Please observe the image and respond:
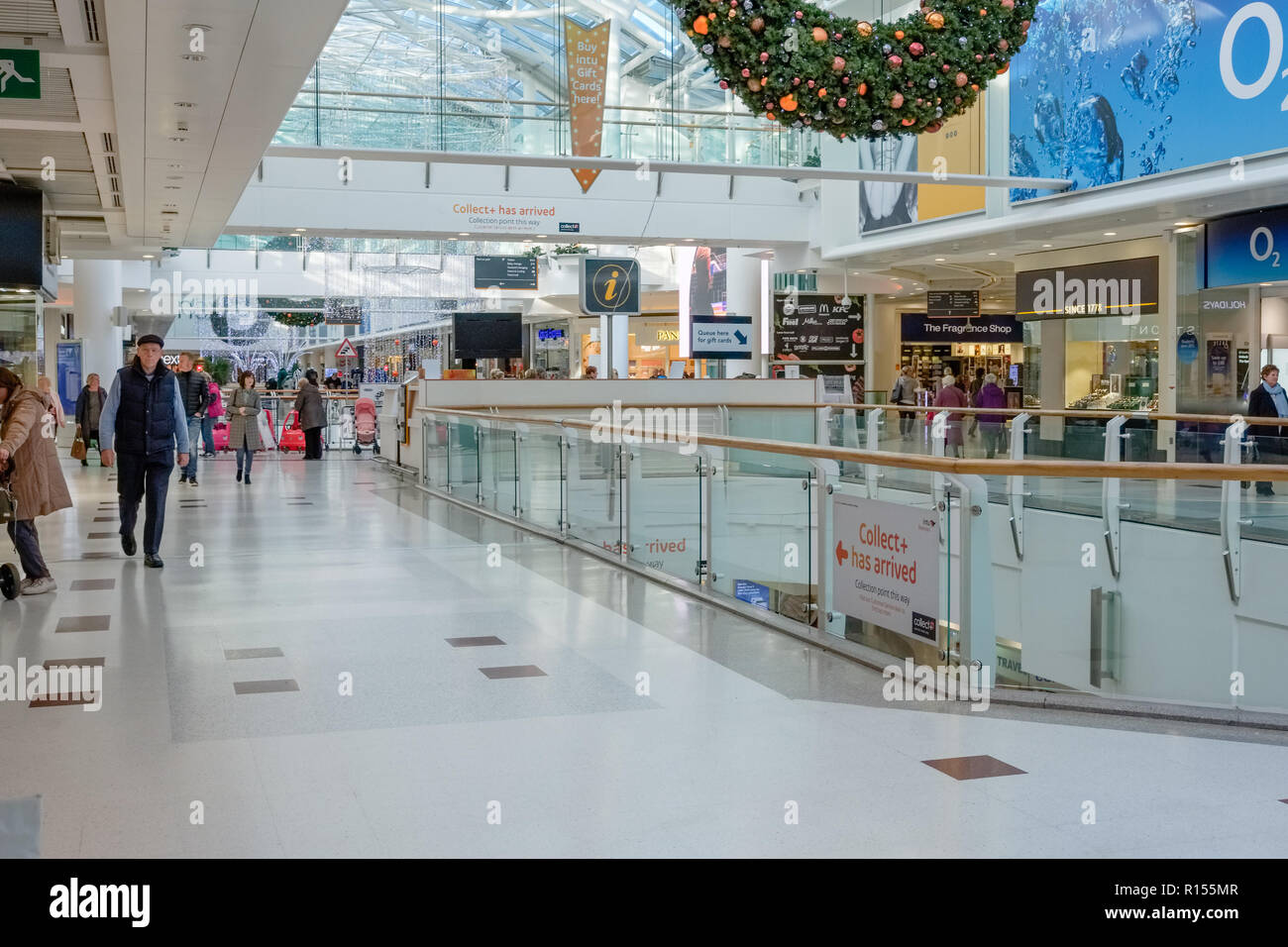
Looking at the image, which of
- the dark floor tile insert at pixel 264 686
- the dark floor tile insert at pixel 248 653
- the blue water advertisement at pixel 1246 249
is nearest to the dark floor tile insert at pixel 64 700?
the dark floor tile insert at pixel 264 686

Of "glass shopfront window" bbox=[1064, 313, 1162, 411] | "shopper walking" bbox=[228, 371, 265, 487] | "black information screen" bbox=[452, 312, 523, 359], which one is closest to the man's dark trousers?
"shopper walking" bbox=[228, 371, 265, 487]

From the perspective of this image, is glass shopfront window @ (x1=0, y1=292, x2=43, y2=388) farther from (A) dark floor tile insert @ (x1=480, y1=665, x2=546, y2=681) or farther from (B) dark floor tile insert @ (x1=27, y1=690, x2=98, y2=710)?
(A) dark floor tile insert @ (x1=480, y1=665, x2=546, y2=681)

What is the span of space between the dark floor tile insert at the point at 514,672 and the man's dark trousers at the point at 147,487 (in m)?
3.79

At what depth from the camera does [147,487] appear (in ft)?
Result: 28.4

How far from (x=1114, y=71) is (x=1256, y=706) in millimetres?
11834

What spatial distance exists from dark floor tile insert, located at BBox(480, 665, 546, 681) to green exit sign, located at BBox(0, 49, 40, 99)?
4.47 meters

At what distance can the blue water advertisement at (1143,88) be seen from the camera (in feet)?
43.9

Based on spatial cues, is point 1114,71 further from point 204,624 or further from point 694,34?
point 204,624

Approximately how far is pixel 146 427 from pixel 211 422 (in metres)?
12.0

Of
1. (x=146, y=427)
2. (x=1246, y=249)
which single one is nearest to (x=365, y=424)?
(x=146, y=427)

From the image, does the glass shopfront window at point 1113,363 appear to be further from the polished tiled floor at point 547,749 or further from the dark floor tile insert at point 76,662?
the dark floor tile insert at point 76,662

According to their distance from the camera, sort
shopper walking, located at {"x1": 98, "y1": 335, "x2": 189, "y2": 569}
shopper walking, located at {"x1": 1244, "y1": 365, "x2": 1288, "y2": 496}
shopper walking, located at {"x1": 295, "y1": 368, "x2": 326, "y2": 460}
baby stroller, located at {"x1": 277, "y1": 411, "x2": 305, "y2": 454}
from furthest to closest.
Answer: baby stroller, located at {"x1": 277, "y1": 411, "x2": 305, "y2": 454} < shopper walking, located at {"x1": 295, "y1": 368, "x2": 326, "y2": 460} < shopper walking, located at {"x1": 1244, "y1": 365, "x2": 1288, "y2": 496} < shopper walking, located at {"x1": 98, "y1": 335, "x2": 189, "y2": 569}

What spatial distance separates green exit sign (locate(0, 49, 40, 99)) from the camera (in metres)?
7.31

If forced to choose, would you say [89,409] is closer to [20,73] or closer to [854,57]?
[20,73]
